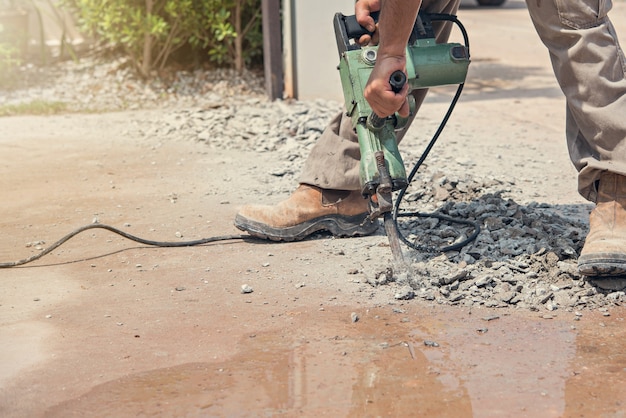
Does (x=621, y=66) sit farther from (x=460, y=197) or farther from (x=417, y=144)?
(x=417, y=144)

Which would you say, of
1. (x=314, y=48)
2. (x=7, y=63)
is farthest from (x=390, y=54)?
(x=7, y=63)

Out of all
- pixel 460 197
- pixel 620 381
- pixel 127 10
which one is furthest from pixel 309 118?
pixel 620 381

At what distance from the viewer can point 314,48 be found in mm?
6242

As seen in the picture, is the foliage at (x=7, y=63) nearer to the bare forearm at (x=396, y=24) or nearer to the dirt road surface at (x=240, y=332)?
the dirt road surface at (x=240, y=332)

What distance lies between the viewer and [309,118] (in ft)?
18.0

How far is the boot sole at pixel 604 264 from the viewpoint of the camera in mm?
2891

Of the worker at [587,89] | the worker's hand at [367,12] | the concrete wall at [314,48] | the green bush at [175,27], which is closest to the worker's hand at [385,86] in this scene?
the worker at [587,89]

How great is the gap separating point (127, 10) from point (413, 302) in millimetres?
4667

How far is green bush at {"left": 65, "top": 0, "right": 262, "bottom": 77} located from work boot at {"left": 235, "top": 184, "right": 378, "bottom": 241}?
11.1 feet

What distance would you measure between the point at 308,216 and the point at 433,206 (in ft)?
2.30

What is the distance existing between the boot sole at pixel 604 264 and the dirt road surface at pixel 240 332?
0.15 m

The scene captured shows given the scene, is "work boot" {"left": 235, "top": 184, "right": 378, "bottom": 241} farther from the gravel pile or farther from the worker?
the worker

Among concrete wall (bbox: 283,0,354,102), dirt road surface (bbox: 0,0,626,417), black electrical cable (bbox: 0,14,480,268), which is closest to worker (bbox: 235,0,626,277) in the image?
dirt road surface (bbox: 0,0,626,417)

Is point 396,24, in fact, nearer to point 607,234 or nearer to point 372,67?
point 372,67
